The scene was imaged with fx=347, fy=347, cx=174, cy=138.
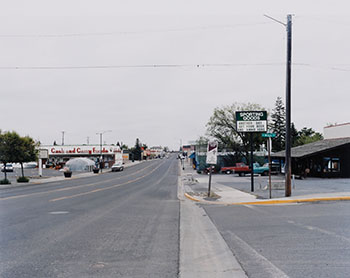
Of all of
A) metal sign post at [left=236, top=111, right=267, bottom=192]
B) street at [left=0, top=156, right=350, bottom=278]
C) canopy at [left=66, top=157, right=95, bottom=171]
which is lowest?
canopy at [left=66, top=157, right=95, bottom=171]

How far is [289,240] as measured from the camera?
8.06 m

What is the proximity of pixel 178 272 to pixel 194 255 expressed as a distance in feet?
4.05

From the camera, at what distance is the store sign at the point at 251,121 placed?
2241 centimetres

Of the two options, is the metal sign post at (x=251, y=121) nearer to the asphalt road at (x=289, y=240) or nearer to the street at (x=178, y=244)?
the asphalt road at (x=289, y=240)

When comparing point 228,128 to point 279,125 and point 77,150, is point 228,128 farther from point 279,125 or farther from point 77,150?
point 77,150

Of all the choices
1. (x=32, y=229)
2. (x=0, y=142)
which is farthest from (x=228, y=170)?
(x=32, y=229)

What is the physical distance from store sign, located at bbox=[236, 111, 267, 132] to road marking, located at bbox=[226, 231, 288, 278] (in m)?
14.6

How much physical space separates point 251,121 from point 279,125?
65674 millimetres

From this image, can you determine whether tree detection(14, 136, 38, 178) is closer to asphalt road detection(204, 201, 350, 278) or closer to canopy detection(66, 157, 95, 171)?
asphalt road detection(204, 201, 350, 278)

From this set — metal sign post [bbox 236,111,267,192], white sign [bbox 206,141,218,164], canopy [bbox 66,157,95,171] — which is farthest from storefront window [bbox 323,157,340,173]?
canopy [bbox 66,157,95,171]

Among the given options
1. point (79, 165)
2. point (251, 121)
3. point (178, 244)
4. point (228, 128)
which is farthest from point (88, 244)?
point (79, 165)

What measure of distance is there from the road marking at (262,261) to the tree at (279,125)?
73860mm

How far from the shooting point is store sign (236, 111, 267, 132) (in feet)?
73.5

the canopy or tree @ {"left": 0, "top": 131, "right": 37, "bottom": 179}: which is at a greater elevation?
tree @ {"left": 0, "top": 131, "right": 37, "bottom": 179}
